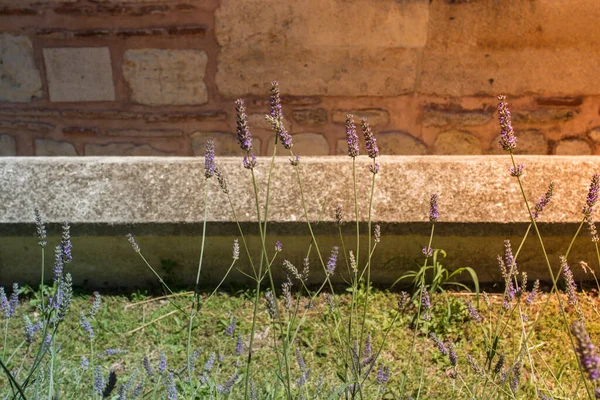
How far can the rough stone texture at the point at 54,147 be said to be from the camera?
4.28 metres

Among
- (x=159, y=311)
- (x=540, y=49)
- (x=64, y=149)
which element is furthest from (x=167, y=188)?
(x=540, y=49)

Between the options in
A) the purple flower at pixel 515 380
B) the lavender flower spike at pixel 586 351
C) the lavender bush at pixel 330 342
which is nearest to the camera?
the lavender flower spike at pixel 586 351

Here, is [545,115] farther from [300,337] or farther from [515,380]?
[515,380]

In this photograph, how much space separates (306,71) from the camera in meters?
3.96

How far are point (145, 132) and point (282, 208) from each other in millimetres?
2011

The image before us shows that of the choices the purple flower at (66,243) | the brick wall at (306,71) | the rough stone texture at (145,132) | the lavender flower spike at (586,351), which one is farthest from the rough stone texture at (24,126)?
the lavender flower spike at (586,351)

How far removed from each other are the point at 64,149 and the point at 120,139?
1.49ft

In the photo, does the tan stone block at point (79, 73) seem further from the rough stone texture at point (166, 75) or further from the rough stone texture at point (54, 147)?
the rough stone texture at point (54, 147)

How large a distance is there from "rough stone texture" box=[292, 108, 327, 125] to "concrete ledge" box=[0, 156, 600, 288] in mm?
1277

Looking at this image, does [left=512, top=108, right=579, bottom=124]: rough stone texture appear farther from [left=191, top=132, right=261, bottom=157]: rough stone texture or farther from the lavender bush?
[left=191, top=132, right=261, bottom=157]: rough stone texture

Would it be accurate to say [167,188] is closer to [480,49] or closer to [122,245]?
[122,245]

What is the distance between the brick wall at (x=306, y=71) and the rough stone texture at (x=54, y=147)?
0.22 feet

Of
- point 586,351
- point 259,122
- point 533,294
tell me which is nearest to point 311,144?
point 259,122

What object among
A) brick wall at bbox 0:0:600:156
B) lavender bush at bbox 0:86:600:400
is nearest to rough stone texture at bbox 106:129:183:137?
brick wall at bbox 0:0:600:156
